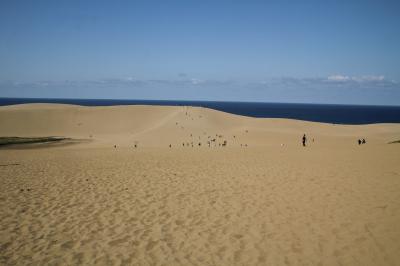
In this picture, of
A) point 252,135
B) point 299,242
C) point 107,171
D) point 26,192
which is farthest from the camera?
point 252,135

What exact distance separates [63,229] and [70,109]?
54.1m

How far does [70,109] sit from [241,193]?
53168mm

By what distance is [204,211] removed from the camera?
9.12 meters

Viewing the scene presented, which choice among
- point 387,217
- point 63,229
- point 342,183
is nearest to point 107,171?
point 63,229

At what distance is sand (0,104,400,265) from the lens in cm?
666

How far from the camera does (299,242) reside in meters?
7.06

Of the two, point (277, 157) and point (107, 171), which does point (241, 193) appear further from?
point (277, 157)

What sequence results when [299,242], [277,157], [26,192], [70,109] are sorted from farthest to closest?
[70,109] → [277,157] → [26,192] → [299,242]

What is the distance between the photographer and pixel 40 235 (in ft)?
24.8

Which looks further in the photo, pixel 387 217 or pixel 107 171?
pixel 107 171

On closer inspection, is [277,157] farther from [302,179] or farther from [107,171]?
[107,171]

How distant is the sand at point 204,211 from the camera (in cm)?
666

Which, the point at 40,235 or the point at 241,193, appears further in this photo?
the point at 241,193

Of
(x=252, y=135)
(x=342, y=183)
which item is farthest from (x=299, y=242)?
(x=252, y=135)
